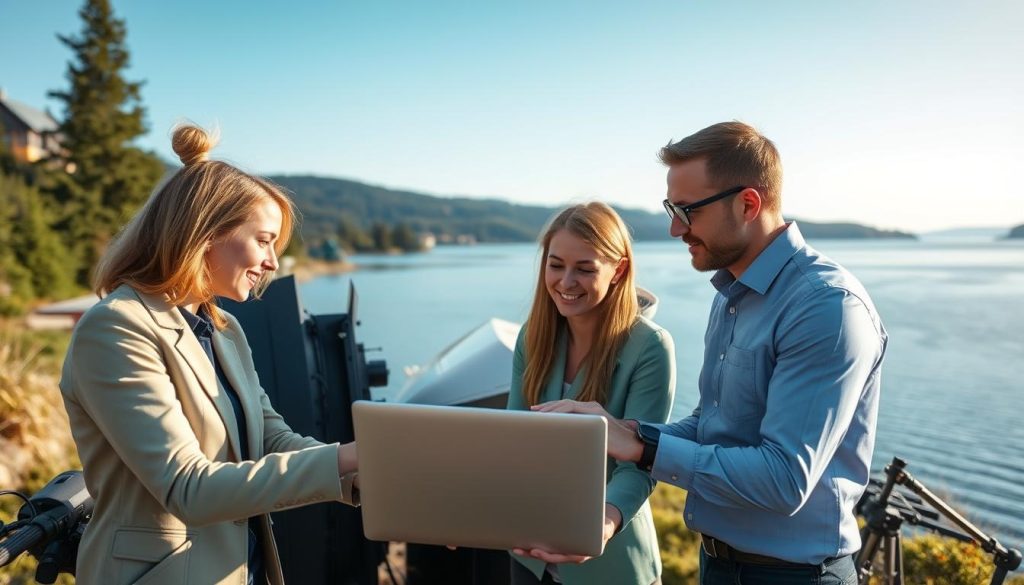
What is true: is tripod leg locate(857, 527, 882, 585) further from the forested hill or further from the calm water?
the forested hill

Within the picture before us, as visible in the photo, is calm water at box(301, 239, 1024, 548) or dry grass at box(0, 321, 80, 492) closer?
dry grass at box(0, 321, 80, 492)

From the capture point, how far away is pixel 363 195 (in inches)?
2598

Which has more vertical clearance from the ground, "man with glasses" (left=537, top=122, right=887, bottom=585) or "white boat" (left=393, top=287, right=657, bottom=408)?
"man with glasses" (left=537, top=122, right=887, bottom=585)

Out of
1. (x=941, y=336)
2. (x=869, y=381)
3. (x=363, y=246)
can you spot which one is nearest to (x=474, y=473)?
(x=869, y=381)

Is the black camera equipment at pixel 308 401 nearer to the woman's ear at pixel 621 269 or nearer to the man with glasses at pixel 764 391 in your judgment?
the woman's ear at pixel 621 269

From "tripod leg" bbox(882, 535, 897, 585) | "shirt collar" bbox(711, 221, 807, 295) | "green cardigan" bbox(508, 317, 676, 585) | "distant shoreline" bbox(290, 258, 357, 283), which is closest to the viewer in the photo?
"shirt collar" bbox(711, 221, 807, 295)

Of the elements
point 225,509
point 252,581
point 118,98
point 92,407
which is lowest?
point 252,581

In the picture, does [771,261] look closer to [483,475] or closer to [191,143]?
[483,475]

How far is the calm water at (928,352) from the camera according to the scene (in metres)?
5.52

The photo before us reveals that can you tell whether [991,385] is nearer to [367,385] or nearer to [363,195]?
[367,385]

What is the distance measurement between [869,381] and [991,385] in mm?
9855

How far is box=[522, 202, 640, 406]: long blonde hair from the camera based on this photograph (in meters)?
2.08

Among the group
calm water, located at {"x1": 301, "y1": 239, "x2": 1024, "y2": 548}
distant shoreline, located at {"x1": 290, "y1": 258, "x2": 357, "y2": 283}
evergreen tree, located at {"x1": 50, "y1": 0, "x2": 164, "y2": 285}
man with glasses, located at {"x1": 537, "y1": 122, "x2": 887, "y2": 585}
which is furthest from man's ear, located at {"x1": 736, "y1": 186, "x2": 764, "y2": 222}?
distant shoreline, located at {"x1": 290, "y1": 258, "x2": 357, "y2": 283}

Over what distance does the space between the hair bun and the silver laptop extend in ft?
2.71
